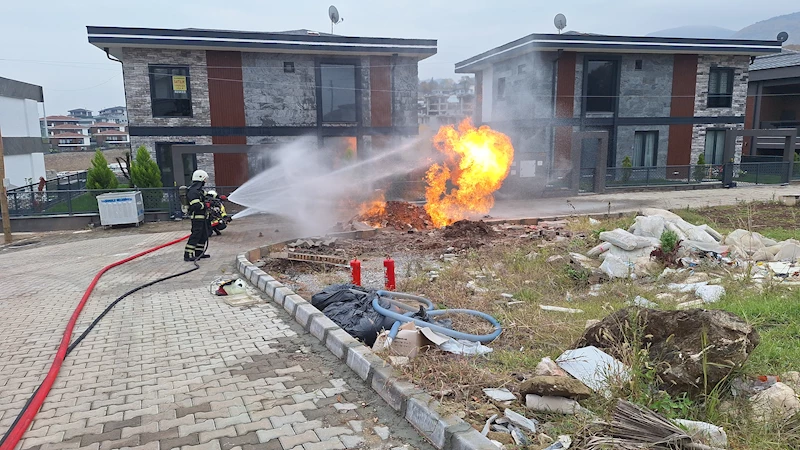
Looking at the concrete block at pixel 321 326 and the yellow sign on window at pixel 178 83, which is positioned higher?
the yellow sign on window at pixel 178 83

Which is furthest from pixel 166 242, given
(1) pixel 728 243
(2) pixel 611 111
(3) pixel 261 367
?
(2) pixel 611 111

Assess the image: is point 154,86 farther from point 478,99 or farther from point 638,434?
point 638,434

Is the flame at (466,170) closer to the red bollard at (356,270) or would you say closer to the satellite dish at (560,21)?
the red bollard at (356,270)

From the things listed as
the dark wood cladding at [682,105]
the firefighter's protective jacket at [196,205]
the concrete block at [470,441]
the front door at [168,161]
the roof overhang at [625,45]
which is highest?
the roof overhang at [625,45]

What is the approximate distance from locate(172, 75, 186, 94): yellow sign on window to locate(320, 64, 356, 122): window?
5658 mm

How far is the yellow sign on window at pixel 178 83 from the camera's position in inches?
789

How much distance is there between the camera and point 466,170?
51.7 ft

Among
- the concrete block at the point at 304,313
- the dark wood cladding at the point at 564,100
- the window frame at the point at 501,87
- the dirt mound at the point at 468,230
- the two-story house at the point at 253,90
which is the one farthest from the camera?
the window frame at the point at 501,87

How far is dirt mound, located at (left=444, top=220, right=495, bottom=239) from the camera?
39.2 feet

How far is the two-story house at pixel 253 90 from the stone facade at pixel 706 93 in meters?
14.7

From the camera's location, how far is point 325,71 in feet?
72.5

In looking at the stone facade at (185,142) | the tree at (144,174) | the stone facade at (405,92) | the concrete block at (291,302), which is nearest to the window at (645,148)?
the stone facade at (405,92)

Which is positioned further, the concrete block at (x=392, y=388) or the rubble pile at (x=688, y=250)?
the rubble pile at (x=688, y=250)

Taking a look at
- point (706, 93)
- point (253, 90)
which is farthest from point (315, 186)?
point (706, 93)
